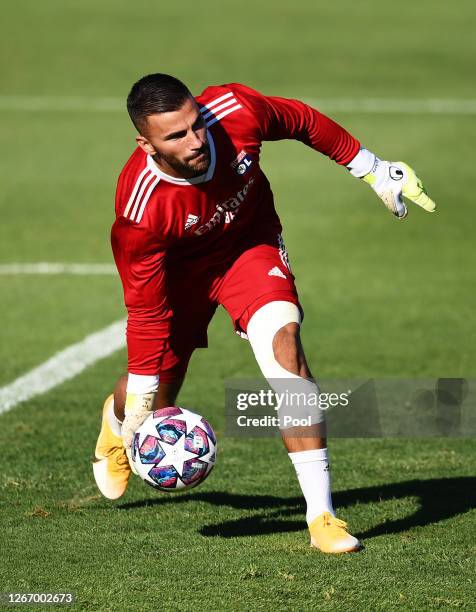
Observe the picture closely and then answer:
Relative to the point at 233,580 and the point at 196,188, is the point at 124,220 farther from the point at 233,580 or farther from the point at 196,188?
the point at 233,580

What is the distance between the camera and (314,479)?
21.6 feet

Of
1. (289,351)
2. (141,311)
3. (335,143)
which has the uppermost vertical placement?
(335,143)

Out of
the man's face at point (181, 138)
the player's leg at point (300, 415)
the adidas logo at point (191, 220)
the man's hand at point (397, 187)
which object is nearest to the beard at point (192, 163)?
the man's face at point (181, 138)

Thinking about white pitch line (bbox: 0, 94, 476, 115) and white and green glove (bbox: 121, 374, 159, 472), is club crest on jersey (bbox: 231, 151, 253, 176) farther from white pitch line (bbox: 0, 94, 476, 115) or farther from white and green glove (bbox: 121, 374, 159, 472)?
white pitch line (bbox: 0, 94, 476, 115)

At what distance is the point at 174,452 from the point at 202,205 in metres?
1.28

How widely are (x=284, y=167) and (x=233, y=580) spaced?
14.9 m

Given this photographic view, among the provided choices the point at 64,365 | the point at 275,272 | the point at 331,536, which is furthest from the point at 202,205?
the point at 64,365

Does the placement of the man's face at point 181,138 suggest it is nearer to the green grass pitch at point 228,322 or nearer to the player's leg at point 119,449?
the player's leg at point 119,449

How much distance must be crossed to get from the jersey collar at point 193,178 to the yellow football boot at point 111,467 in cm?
167

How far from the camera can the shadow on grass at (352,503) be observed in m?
6.99

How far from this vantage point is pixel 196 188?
6.71 m

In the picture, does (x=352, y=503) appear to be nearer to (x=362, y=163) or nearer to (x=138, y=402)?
(x=138, y=402)

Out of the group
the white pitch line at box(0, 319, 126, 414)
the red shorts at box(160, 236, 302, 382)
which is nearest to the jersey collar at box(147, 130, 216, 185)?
the red shorts at box(160, 236, 302, 382)

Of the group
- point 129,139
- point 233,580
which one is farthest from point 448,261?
point 233,580
